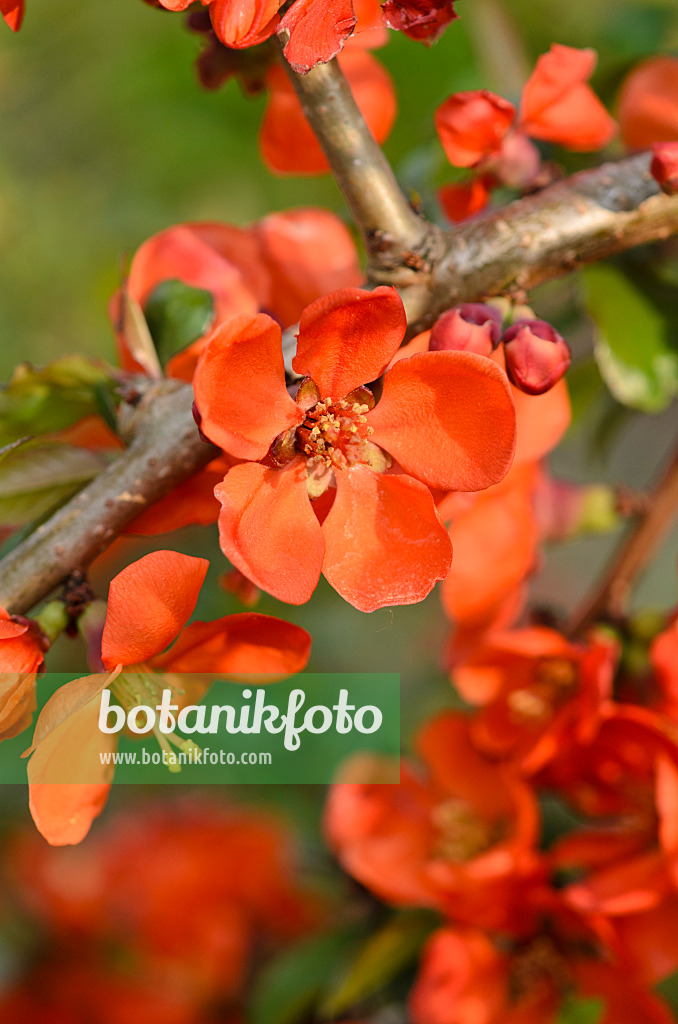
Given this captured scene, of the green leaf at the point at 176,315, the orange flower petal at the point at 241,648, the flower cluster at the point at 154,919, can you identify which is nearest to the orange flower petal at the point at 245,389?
the orange flower petal at the point at 241,648

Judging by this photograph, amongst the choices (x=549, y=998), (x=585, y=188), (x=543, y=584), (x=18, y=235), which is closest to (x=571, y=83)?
(x=585, y=188)

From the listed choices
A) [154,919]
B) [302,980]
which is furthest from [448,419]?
[154,919]

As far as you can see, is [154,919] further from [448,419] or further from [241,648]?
[448,419]

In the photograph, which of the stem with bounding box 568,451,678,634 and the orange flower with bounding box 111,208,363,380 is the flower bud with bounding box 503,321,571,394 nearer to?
the orange flower with bounding box 111,208,363,380

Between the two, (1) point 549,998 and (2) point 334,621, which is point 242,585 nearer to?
(1) point 549,998

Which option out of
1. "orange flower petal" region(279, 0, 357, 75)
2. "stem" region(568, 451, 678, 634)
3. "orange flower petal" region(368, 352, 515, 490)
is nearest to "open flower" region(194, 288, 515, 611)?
"orange flower petal" region(368, 352, 515, 490)

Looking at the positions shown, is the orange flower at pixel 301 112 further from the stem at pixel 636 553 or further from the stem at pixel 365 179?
the stem at pixel 636 553
